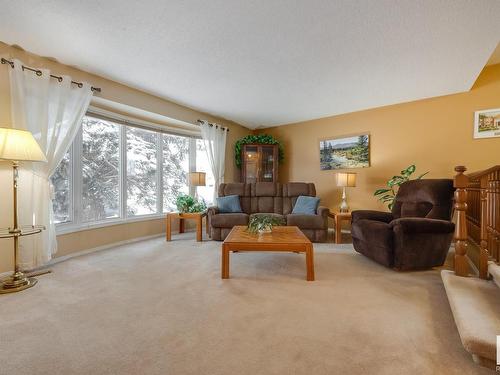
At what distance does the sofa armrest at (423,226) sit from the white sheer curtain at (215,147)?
133 inches

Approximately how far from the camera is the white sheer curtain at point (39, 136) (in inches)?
96.7

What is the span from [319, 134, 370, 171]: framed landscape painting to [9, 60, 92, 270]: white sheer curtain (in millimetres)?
4312

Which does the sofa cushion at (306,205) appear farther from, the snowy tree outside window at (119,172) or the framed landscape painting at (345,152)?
the snowy tree outside window at (119,172)

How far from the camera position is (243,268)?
263 cm

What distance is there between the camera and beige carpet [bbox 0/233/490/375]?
1217mm

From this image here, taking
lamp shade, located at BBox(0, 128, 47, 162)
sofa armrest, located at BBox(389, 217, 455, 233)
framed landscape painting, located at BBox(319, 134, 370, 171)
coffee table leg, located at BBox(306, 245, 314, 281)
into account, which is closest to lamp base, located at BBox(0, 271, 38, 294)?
lamp shade, located at BBox(0, 128, 47, 162)

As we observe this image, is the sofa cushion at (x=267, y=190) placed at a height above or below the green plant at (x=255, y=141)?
below

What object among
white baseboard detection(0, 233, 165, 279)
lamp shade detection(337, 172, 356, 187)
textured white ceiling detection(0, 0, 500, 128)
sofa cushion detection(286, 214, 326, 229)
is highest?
textured white ceiling detection(0, 0, 500, 128)

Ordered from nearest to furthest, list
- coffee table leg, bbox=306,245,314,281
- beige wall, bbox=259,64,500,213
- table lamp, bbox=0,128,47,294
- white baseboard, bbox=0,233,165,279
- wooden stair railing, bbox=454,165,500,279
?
wooden stair railing, bbox=454,165,500,279 → table lamp, bbox=0,128,47,294 → coffee table leg, bbox=306,245,314,281 → white baseboard, bbox=0,233,165,279 → beige wall, bbox=259,64,500,213

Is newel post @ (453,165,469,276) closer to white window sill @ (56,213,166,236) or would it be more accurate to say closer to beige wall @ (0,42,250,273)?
beige wall @ (0,42,250,273)

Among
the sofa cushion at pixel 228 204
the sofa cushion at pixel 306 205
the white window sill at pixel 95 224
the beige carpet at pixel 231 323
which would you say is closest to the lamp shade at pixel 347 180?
the sofa cushion at pixel 306 205

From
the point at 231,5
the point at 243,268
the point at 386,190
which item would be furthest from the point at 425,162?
the point at 231,5

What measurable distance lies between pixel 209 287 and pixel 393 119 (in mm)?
4166

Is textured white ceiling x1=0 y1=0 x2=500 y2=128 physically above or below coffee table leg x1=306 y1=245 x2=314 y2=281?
above
